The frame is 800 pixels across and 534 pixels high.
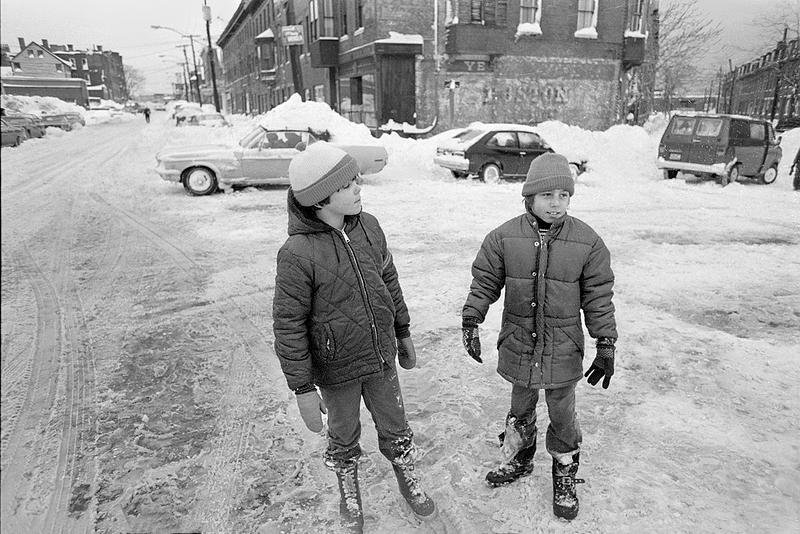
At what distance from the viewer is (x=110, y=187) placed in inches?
480

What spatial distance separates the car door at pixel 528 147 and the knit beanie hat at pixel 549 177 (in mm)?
10940

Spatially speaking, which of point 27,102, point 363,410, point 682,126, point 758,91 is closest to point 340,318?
point 27,102

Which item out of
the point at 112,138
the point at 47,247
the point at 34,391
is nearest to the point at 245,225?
the point at 47,247

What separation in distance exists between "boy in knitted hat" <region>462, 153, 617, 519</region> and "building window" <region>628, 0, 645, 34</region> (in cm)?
2533

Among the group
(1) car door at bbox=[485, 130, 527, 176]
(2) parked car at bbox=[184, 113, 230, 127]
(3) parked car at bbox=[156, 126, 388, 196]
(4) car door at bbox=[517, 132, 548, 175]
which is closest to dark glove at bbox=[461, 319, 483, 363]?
(3) parked car at bbox=[156, 126, 388, 196]

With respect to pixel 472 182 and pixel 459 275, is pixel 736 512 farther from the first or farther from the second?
pixel 472 182

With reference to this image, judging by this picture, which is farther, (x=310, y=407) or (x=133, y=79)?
(x=133, y=79)

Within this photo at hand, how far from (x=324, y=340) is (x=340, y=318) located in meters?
0.12

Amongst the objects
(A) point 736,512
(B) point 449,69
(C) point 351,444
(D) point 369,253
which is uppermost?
(B) point 449,69

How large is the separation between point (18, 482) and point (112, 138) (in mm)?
28331

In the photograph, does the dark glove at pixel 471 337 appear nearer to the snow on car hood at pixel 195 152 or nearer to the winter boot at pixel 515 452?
the winter boot at pixel 515 452

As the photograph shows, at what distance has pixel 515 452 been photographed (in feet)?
9.17

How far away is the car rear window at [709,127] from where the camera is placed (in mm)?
13250

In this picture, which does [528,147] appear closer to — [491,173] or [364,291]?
[491,173]
